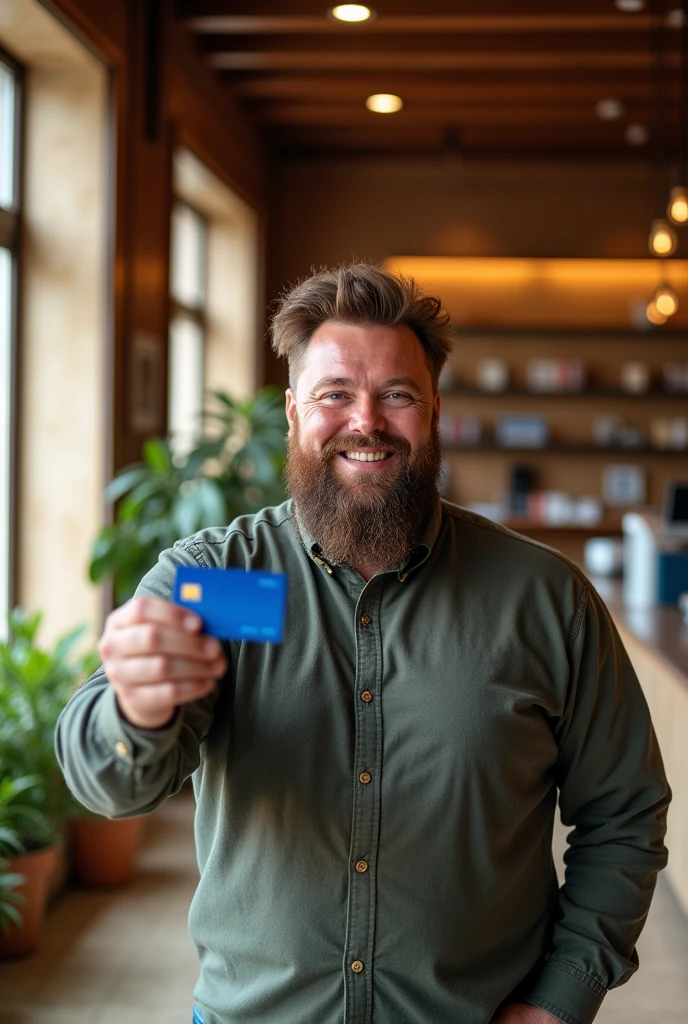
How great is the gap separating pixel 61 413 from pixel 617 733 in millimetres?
3128

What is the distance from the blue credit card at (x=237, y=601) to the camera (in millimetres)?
1083

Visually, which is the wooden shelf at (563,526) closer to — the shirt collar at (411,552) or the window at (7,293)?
the window at (7,293)

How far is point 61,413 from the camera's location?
164 inches

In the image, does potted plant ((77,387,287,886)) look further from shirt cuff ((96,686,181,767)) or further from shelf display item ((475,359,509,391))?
shelf display item ((475,359,509,391))

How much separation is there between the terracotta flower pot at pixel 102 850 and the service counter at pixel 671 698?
Answer: 6.27ft

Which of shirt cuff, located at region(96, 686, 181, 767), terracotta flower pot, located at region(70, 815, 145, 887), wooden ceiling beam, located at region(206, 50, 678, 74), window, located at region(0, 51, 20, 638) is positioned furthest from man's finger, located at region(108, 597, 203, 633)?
wooden ceiling beam, located at region(206, 50, 678, 74)

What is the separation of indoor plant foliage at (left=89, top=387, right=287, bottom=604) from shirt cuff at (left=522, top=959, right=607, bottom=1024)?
275 centimetres

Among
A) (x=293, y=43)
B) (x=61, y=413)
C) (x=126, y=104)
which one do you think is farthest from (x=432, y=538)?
(x=293, y=43)

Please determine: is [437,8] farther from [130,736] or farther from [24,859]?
[130,736]

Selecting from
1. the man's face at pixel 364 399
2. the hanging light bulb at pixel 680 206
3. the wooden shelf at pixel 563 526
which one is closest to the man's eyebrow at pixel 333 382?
the man's face at pixel 364 399

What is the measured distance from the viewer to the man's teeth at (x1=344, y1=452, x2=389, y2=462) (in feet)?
4.92

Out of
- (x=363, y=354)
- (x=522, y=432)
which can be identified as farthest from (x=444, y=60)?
(x=363, y=354)

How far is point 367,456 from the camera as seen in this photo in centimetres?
150

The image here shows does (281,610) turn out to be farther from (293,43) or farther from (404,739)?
(293,43)
